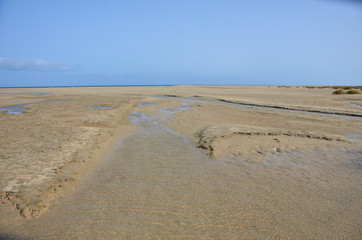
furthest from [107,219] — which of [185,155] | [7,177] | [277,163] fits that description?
[277,163]

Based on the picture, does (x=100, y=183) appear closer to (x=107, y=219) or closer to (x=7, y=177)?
(x=107, y=219)

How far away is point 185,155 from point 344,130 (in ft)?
25.3

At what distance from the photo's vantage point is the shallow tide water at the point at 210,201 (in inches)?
129

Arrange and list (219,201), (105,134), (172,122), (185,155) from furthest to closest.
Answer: (172,122) < (105,134) < (185,155) < (219,201)

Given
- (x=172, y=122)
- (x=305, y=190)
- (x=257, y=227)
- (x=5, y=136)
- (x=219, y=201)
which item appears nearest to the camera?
(x=257, y=227)

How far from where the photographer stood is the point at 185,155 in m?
6.77

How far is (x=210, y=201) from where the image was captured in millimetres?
4098

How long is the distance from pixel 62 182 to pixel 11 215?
1.22 m

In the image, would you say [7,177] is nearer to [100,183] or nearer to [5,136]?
[100,183]

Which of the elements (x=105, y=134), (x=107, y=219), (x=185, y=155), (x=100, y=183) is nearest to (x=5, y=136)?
(x=105, y=134)

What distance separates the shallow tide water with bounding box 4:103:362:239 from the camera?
3270 mm

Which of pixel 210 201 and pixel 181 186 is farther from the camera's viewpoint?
pixel 181 186

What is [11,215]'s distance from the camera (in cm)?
361

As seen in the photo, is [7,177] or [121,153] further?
[121,153]
